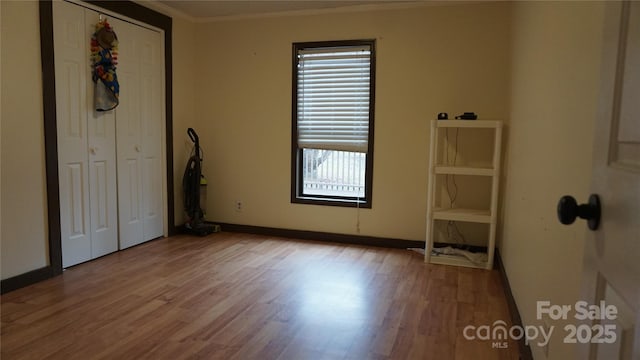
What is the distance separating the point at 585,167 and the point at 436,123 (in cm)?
251

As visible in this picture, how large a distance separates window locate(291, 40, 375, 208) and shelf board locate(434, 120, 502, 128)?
826mm

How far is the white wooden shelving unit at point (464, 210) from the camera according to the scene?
12.0 ft

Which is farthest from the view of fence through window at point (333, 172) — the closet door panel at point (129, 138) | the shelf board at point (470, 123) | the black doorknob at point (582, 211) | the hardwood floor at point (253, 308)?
the black doorknob at point (582, 211)

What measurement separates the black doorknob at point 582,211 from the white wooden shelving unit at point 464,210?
9.50 feet

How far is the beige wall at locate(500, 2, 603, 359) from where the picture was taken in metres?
1.34

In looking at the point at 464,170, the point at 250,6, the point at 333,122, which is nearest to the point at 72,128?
the point at 250,6

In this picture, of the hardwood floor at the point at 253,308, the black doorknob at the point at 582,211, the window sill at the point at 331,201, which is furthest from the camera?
the window sill at the point at 331,201

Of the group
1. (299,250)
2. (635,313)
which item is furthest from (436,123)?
(635,313)

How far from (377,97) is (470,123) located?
3.34 ft

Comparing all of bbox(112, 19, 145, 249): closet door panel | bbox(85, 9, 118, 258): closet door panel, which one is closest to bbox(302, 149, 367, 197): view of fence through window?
bbox(112, 19, 145, 249): closet door panel

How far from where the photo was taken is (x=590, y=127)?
1274 millimetres

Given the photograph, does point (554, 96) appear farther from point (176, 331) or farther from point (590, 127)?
point (176, 331)

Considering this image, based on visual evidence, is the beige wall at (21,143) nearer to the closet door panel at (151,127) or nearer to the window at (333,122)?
the closet door panel at (151,127)

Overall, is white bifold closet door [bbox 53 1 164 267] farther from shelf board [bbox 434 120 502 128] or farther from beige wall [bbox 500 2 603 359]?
beige wall [bbox 500 2 603 359]
